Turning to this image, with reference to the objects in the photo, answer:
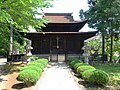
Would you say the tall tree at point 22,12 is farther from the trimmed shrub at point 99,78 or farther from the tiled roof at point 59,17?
the tiled roof at point 59,17

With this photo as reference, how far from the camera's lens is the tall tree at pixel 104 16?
2915 cm

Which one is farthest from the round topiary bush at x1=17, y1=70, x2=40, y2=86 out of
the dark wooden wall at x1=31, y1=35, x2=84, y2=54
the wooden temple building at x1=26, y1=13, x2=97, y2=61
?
the dark wooden wall at x1=31, y1=35, x2=84, y2=54

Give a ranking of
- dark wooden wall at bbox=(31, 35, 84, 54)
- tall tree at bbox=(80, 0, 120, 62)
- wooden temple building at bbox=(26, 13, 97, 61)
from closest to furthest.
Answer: tall tree at bbox=(80, 0, 120, 62)
wooden temple building at bbox=(26, 13, 97, 61)
dark wooden wall at bbox=(31, 35, 84, 54)

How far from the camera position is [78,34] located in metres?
33.5

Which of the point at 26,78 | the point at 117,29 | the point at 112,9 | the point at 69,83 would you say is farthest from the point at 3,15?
the point at 117,29

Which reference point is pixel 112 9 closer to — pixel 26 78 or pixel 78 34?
pixel 78 34

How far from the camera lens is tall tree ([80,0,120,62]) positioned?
29.2 meters

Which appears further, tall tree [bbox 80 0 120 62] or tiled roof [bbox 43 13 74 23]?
tiled roof [bbox 43 13 74 23]

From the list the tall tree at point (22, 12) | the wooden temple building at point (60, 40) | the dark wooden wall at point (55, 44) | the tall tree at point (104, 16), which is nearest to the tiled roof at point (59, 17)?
the wooden temple building at point (60, 40)

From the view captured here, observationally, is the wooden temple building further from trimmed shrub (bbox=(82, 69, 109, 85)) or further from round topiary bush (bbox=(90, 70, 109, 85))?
round topiary bush (bbox=(90, 70, 109, 85))

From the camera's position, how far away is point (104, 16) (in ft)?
101

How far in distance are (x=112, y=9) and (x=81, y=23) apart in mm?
6985

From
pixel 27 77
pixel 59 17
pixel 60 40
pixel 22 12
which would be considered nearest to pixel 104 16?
pixel 60 40

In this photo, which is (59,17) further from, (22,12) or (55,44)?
(22,12)
